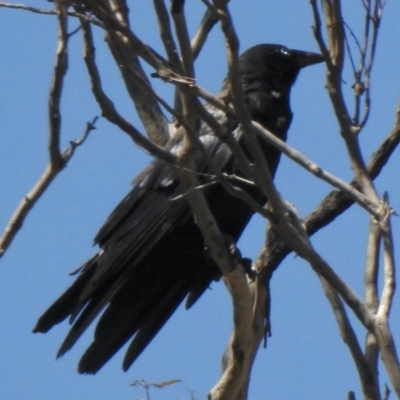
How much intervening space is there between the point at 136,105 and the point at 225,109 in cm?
258

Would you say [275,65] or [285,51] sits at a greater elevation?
[285,51]

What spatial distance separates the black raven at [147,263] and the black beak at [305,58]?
0.67 m

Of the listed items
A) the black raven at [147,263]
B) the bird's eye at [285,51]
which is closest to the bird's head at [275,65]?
the bird's eye at [285,51]

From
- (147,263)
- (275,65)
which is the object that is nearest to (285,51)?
(275,65)

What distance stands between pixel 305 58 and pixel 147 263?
1721 millimetres

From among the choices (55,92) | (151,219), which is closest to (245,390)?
(151,219)

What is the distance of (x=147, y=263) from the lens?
4602mm

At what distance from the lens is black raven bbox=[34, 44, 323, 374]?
429 centimetres

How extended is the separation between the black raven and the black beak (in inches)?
26.5

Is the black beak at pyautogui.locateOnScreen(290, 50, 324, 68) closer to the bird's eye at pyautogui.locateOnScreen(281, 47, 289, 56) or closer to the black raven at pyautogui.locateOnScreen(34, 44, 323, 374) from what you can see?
the bird's eye at pyautogui.locateOnScreen(281, 47, 289, 56)

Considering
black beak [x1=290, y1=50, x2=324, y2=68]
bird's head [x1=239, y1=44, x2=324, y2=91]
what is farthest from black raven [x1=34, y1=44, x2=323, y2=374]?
black beak [x1=290, y1=50, x2=324, y2=68]

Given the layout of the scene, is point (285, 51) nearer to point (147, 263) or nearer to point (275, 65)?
point (275, 65)

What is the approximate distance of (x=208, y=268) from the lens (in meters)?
4.70

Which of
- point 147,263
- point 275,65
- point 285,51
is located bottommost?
point 147,263
